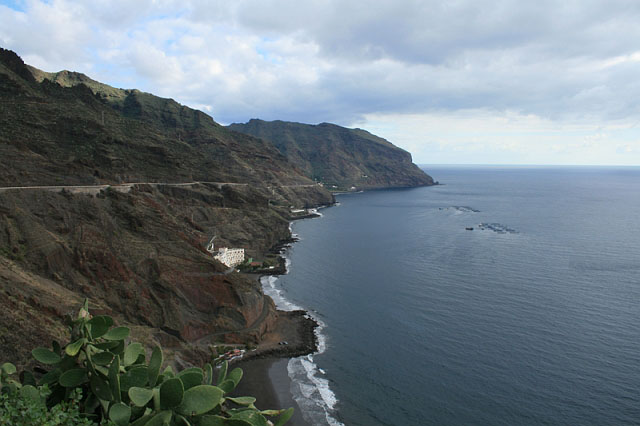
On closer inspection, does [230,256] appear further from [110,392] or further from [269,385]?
[110,392]

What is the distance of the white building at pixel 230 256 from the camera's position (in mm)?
92250

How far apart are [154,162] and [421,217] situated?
345 ft

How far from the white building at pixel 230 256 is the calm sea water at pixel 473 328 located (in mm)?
12991

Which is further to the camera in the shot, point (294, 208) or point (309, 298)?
point (294, 208)

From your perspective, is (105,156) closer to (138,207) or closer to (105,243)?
(138,207)

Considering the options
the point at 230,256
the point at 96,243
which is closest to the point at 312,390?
the point at 96,243

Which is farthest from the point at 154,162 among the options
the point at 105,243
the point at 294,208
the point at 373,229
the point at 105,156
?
the point at 294,208

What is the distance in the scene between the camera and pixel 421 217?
570 ft

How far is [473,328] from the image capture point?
6162 centimetres

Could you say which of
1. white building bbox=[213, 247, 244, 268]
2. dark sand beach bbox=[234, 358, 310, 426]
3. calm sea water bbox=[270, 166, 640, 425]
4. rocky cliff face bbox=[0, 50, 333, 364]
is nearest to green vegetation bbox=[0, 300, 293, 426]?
rocky cliff face bbox=[0, 50, 333, 364]

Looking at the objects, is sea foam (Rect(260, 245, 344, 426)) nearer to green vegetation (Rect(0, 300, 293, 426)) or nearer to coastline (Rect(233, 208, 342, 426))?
coastline (Rect(233, 208, 342, 426))

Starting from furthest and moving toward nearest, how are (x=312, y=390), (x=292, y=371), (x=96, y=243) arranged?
(x=96, y=243), (x=292, y=371), (x=312, y=390)

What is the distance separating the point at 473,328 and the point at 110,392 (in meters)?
58.6

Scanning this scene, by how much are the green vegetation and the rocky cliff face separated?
22511 mm
